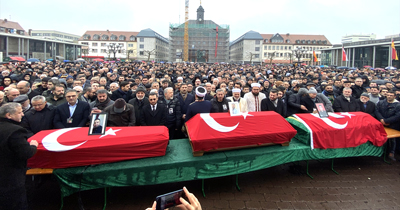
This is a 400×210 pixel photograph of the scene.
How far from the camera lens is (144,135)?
12.7 feet

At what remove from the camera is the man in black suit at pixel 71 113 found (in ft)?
14.8

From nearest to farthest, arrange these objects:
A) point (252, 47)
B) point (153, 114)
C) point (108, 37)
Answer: point (153, 114), point (252, 47), point (108, 37)

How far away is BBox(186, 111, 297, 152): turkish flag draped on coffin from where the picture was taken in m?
4.06

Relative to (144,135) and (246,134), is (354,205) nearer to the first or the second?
(246,134)

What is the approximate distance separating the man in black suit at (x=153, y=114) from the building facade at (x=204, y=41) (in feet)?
218

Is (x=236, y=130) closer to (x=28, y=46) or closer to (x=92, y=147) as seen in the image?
(x=92, y=147)

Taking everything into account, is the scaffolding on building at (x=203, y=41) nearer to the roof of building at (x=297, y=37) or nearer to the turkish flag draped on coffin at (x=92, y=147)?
the roof of building at (x=297, y=37)

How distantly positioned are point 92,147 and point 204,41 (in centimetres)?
7194

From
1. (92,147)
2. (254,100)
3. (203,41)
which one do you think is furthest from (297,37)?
(92,147)

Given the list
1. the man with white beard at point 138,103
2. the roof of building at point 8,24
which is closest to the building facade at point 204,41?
the roof of building at point 8,24

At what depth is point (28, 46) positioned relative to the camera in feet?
167

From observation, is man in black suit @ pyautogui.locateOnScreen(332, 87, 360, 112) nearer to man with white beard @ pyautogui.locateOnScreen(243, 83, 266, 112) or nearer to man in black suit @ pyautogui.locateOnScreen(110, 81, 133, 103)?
man with white beard @ pyautogui.locateOnScreen(243, 83, 266, 112)

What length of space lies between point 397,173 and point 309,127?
2374 mm

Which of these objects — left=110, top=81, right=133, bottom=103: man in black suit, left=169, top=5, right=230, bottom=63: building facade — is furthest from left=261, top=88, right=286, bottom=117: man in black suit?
left=169, top=5, right=230, bottom=63: building facade
